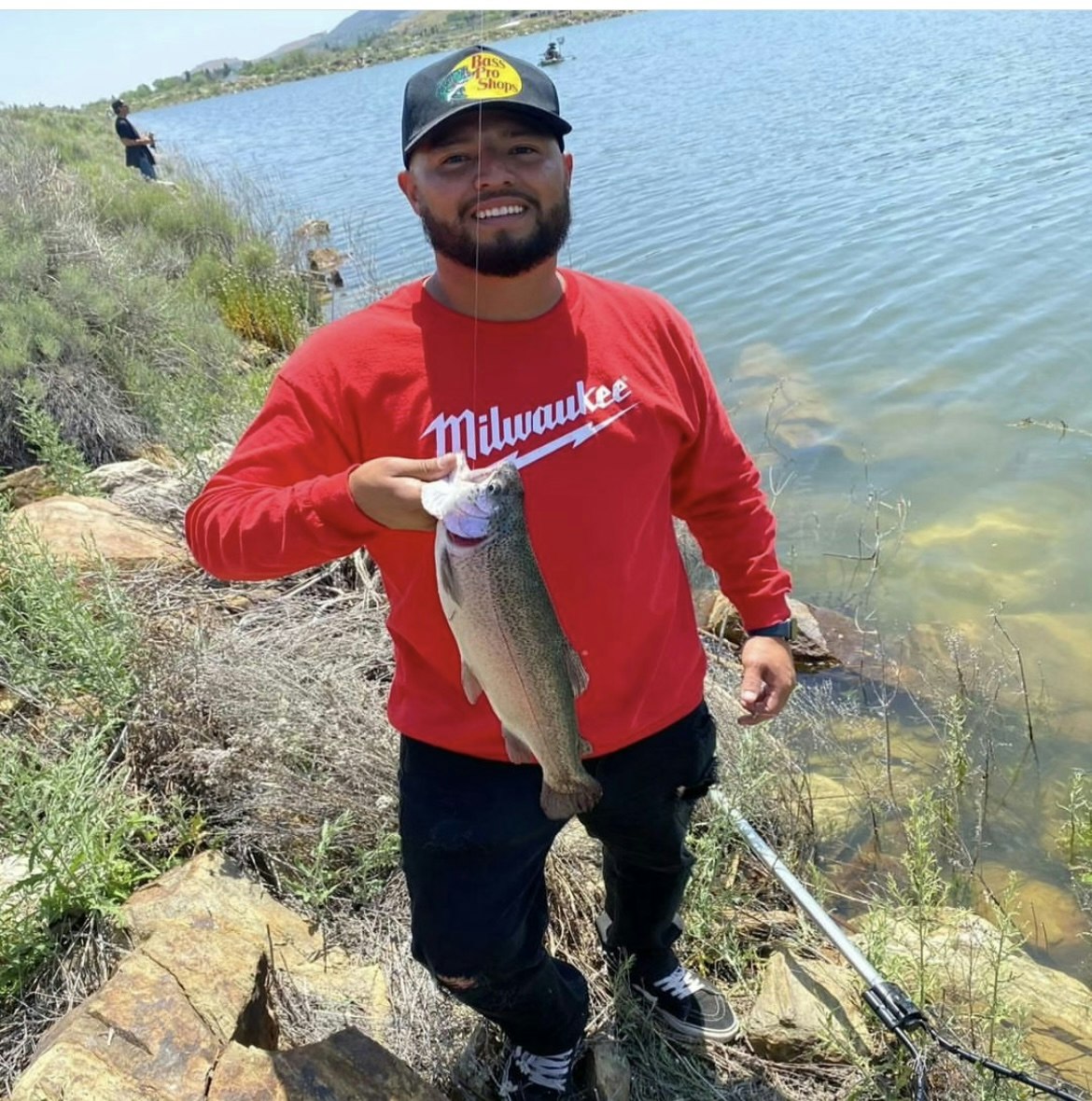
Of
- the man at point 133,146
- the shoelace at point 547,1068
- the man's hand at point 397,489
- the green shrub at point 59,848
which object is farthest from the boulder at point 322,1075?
the man at point 133,146

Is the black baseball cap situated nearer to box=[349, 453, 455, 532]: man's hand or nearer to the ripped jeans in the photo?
box=[349, 453, 455, 532]: man's hand

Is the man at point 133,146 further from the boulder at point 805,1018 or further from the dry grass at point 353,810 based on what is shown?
the boulder at point 805,1018

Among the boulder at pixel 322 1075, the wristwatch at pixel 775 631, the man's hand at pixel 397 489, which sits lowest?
the boulder at pixel 322 1075

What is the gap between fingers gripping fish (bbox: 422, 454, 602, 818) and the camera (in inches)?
77.5

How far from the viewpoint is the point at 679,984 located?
125 inches

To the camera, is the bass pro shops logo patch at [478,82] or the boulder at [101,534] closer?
the bass pro shops logo patch at [478,82]

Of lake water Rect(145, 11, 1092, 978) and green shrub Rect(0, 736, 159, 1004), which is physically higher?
green shrub Rect(0, 736, 159, 1004)

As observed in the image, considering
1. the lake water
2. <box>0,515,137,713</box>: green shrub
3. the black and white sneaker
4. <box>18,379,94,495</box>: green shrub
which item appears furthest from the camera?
the lake water

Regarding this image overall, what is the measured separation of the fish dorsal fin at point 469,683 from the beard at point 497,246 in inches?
42.9

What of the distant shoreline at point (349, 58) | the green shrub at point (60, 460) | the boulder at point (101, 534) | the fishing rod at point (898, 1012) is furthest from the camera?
the distant shoreline at point (349, 58)

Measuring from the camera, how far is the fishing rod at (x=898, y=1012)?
2588mm

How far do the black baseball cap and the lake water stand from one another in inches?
159

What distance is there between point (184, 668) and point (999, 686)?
464 centimetres

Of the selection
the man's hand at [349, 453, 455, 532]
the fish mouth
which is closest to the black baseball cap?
the man's hand at [349, 453, 455, 532]
